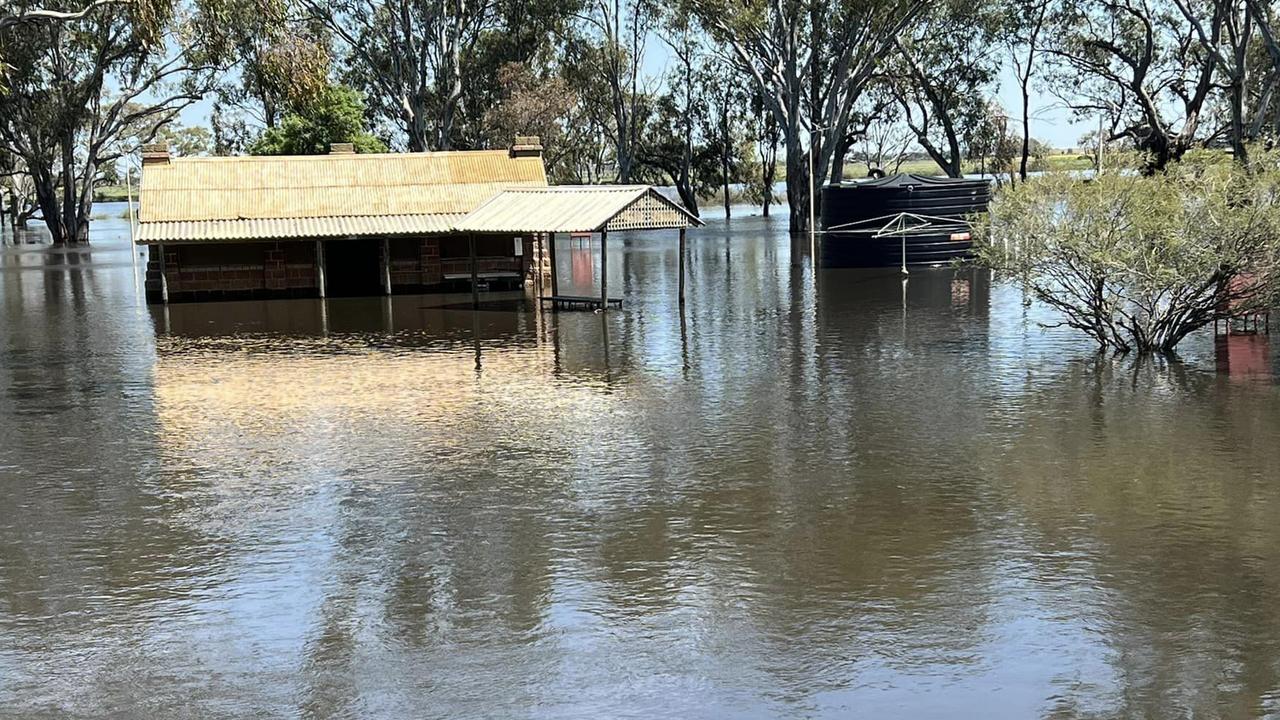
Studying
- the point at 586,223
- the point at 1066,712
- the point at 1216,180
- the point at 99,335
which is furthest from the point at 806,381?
the point at 99,335

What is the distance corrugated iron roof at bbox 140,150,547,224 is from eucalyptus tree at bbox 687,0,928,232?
14.2m

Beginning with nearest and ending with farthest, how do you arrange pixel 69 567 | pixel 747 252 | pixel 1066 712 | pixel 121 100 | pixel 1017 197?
pixel 1066 712 → pixel 69 567 → pixel 1017 197 → pixel 747 252 → pixel 121 100

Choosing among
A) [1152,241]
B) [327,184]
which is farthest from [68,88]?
[1152,241]

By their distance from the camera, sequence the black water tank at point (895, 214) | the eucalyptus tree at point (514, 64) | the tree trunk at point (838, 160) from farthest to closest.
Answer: the tree trunk at point (838, 160), the eucalyptus tree at point (514, 64), the black water tank at point (895, 214)

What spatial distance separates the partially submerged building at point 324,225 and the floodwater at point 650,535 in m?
12.1

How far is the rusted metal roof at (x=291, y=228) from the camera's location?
32.0 meters

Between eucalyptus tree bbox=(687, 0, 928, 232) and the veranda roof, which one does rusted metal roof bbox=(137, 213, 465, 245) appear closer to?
the veranda roof

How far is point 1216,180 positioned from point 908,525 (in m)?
9.09

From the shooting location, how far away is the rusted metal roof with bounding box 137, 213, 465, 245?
105ft

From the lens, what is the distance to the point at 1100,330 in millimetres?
19469

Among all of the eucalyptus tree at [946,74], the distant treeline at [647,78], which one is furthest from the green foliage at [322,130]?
the eucalyptus tree at [946,74]

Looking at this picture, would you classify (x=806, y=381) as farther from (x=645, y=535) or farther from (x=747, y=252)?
(x=747, y=252)

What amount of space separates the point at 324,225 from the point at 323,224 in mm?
79

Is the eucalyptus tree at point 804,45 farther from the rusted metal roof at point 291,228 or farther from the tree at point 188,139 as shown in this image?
the tree at point 188,139
